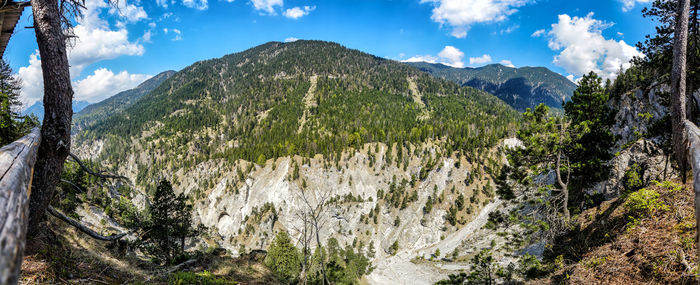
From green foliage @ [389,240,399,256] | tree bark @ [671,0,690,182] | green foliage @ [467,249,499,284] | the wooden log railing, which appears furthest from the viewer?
green foliage @ [389,240,399,256]

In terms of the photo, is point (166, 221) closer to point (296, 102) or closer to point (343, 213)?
point (343, 213)

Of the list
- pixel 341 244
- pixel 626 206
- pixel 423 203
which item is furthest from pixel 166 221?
pixel 423 203

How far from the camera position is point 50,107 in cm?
386

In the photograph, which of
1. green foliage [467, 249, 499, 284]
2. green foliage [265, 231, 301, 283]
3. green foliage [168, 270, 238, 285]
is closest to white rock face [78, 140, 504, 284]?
green foliage [265, 231, 301, 283]

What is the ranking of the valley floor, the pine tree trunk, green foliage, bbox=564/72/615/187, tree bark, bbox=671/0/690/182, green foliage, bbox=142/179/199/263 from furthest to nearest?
the valley floor < green foliage, bbox=142/179/199/263 < green foliage, bbox=564/72/615/187 < tree bark, bbox=671/0/690/182 < the pine tree trunk

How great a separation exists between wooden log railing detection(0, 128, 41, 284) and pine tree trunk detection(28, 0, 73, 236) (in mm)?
2152

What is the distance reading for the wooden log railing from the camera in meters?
1.00

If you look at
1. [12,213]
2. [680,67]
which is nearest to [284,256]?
[680,67]

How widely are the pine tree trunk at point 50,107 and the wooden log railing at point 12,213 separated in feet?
7.06

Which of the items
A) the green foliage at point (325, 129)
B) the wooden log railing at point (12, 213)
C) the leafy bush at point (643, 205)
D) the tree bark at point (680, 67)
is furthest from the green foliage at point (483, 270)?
the green foliage at point (325, 129)

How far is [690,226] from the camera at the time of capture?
6.35m

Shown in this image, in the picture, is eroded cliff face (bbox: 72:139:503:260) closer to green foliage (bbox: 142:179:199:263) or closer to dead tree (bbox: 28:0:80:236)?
green foliage (bbox: 142:179:199:263)

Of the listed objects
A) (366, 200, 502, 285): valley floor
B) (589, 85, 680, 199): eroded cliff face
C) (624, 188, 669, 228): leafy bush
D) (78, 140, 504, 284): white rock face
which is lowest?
(366, 200, 502, 285): valley floor

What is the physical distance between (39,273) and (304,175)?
92215 millimetres
